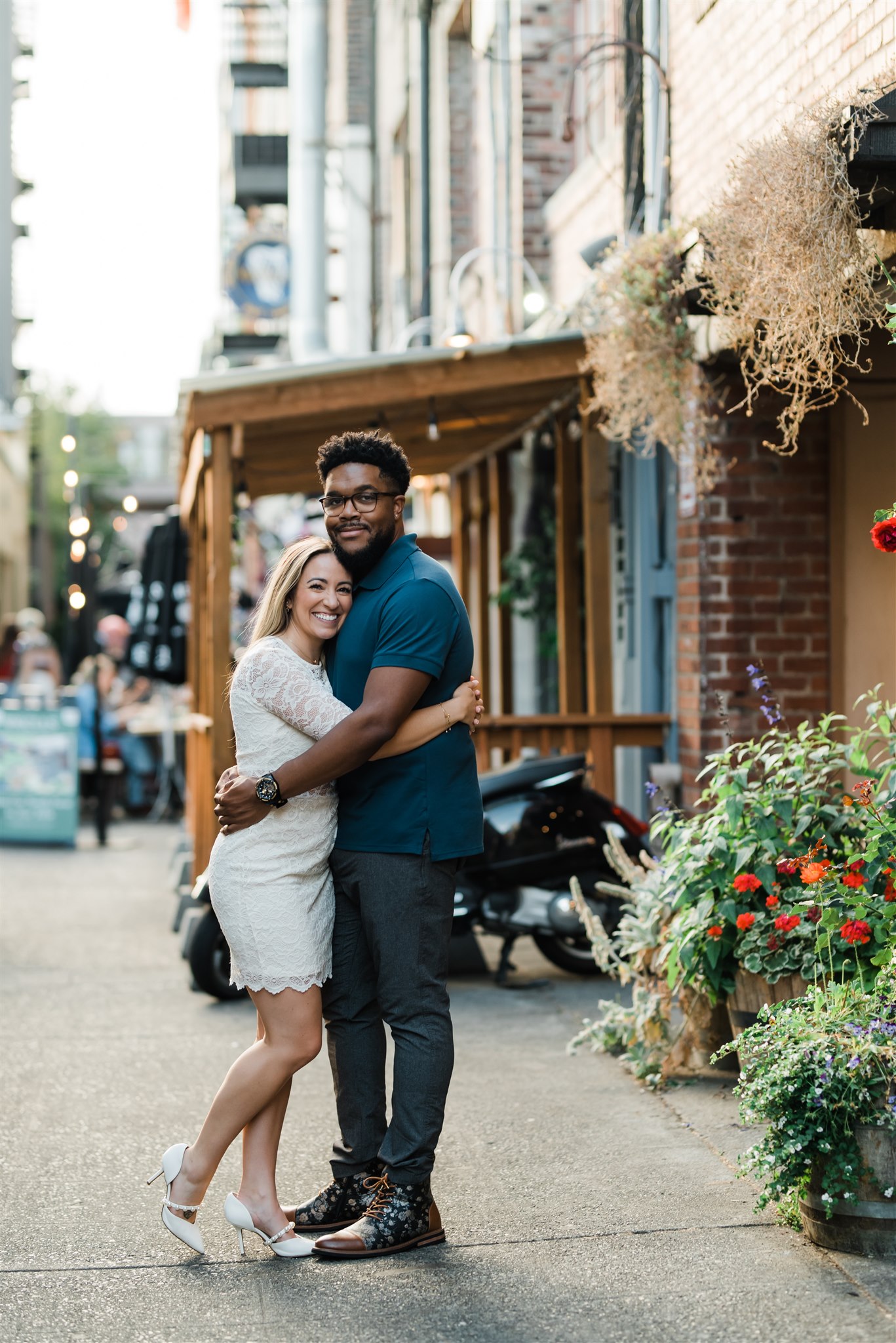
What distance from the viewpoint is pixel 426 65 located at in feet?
47.4

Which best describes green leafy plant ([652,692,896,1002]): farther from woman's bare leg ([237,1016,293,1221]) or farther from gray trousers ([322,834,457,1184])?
woman's bare leg ([237,1016,293,1221])

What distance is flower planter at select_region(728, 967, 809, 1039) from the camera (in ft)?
15.7

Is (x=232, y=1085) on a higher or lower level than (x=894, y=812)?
lower

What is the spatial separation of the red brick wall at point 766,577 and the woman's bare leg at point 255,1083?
143 inches

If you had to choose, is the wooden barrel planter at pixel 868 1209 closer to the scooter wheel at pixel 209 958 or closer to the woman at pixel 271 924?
the woman at pixel 271 924

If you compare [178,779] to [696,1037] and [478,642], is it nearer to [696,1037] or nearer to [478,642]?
[478,642]

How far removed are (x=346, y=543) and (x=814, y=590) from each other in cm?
363

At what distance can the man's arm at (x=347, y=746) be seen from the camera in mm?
3740

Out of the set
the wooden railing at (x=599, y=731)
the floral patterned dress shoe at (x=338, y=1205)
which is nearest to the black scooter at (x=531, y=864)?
the wooden railing at (x=599, y=731)

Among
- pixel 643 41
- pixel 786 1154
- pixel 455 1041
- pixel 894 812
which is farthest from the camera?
pixel 643 41

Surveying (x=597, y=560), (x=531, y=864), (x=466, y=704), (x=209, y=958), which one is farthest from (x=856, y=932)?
(x=597, y=560)

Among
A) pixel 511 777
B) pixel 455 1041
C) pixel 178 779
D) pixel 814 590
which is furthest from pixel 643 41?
pixel 178 779

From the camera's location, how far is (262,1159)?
152 inches

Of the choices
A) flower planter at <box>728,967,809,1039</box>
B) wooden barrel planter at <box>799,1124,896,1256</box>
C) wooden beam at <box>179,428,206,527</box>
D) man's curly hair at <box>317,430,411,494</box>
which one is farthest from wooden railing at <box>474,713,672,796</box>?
wooden barrel planter at <box>799,1124,896,1256</box>
